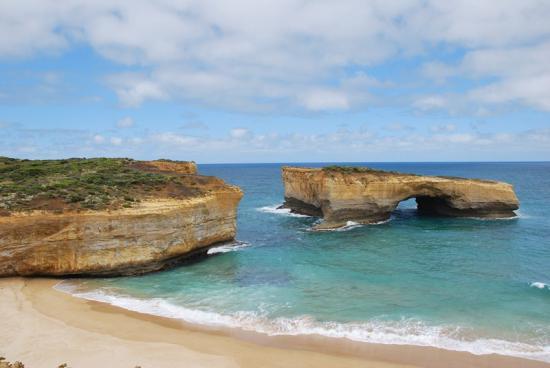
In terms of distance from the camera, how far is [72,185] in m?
26.1

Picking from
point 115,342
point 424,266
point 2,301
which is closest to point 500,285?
point 424,266

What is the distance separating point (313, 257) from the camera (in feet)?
88.2

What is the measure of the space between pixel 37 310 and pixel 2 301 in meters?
2.04

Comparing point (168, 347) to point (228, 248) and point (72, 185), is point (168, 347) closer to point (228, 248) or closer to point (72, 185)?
point (228, 248)

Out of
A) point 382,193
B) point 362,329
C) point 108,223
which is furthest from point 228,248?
point 382,193

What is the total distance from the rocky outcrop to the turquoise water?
545cm

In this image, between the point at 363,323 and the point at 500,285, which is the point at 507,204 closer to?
the point at 500,285

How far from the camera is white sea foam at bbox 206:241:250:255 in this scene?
28.4 m

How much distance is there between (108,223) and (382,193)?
25.2 m

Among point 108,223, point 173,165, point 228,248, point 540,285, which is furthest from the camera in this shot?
point 173,165

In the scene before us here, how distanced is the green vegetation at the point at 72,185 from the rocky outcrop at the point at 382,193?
49.4ft

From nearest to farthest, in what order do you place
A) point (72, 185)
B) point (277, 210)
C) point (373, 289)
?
1. point (373, 289)
2. point (72, 185)
3. point (277, 210)

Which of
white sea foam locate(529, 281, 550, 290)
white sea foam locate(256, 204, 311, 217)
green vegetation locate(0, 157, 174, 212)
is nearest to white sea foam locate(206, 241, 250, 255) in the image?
green vegetation locate(0, 157, 174, 212)

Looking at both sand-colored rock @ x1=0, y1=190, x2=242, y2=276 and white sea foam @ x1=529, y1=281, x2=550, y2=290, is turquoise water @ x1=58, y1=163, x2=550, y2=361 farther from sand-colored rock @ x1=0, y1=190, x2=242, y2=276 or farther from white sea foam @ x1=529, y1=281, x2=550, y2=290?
sand-colored rock @ x1=0, y1=190, x2=242, y2=276
